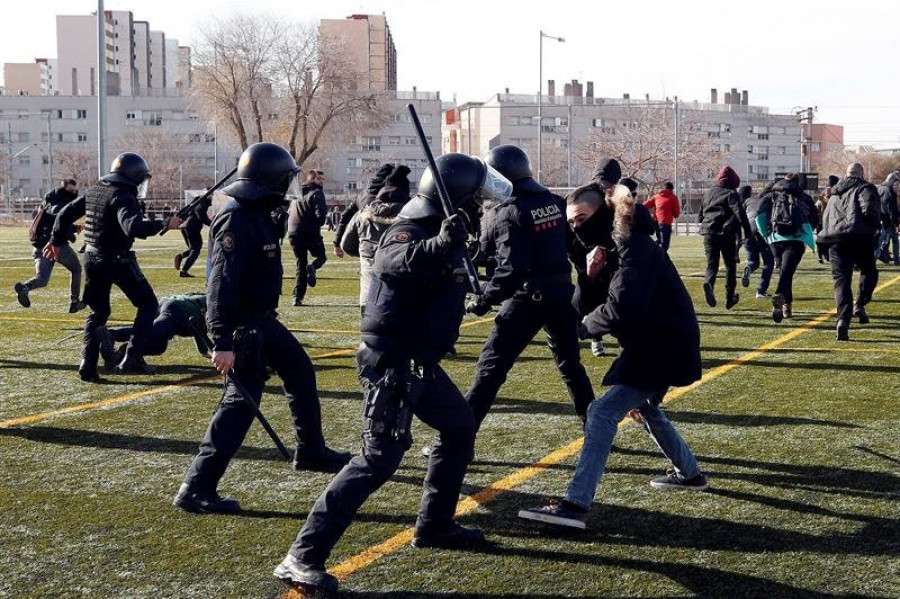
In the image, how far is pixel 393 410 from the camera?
478cm

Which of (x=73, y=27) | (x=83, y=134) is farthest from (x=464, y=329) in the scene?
(x=73, y=27)

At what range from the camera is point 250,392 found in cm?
604

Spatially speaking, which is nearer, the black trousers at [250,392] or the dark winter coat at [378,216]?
the black trousers at [250,392]

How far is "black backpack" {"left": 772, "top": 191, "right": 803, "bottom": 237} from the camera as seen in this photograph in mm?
14500

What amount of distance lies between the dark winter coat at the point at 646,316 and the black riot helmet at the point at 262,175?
1.78m

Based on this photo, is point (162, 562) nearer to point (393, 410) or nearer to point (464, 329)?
point (393, 410)

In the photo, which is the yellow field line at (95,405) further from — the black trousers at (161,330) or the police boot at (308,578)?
the police boot at (308,578)

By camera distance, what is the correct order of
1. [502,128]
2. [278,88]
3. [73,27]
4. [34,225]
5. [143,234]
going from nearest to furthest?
[143,234], [34,225], [278,88], [502,128], [73,27]

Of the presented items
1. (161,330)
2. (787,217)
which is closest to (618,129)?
(787,217)

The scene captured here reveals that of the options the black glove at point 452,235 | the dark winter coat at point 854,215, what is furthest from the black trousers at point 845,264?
the black glove at point 452,235

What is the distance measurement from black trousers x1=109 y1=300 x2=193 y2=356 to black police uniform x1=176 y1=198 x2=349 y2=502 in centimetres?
459

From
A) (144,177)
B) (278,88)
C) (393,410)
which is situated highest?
(278,88)

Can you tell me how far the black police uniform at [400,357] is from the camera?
4.68 metres

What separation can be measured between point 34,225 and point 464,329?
19.3 ft
